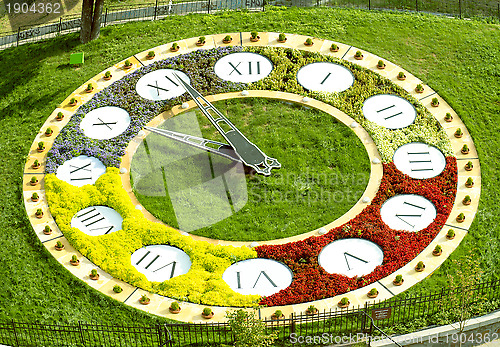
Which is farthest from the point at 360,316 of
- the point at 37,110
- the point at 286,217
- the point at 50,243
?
the point at 37,110

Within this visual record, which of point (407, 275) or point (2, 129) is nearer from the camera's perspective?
point (407, 275)

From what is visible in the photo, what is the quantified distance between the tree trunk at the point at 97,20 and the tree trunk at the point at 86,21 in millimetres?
224

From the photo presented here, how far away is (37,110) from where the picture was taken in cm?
5088

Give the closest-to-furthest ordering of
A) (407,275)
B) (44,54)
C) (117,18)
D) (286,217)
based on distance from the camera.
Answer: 1. (407,275)
2. (286,217)
3. (44,54)
4. (117,18)

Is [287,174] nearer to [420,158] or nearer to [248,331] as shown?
[420,158]

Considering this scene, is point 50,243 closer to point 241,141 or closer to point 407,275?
point 241,141

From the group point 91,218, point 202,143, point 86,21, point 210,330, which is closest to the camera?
point 210,330

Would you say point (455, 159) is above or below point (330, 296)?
above

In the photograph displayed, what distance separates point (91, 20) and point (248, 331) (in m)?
26.7

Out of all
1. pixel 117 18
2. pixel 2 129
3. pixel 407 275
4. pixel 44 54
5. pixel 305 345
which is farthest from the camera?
pixel 117 18

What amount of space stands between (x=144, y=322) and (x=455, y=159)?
18.8m

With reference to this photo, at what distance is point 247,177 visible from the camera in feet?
151

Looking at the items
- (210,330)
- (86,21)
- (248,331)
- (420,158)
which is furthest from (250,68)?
(248,331)

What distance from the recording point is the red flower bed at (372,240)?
40594 millimetres
